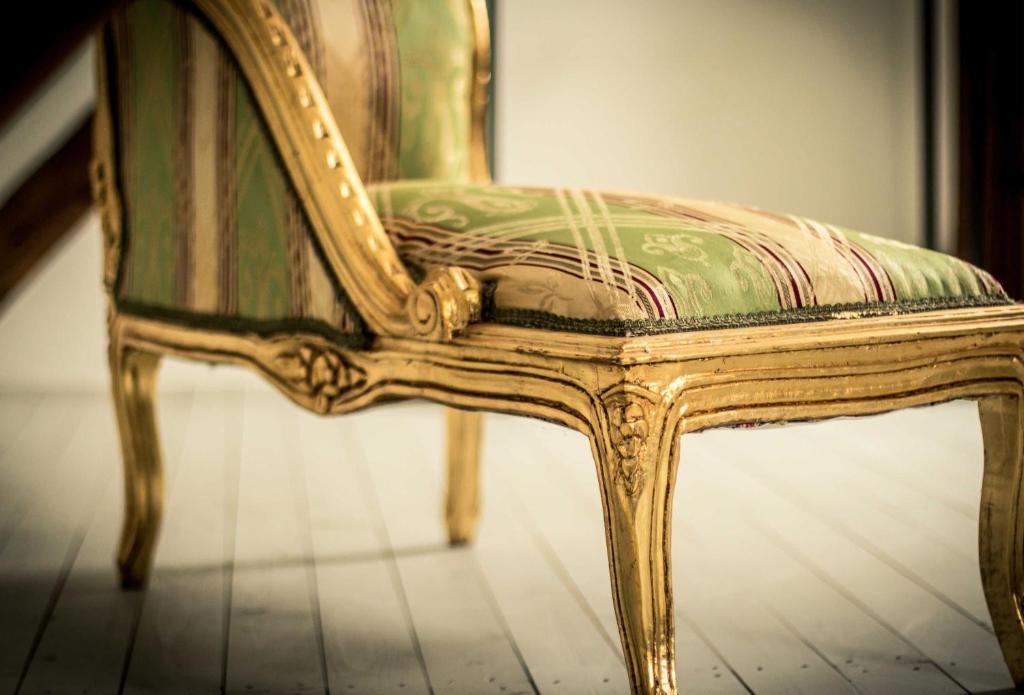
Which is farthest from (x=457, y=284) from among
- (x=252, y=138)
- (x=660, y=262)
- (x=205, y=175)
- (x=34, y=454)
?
(x=34, y=454)

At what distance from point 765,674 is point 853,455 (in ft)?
4.11

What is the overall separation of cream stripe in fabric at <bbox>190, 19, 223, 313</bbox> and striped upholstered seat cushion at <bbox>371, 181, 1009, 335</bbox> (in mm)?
268

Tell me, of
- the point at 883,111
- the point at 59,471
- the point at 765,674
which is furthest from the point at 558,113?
the point at 765,674

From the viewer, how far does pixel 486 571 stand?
1.61 metres

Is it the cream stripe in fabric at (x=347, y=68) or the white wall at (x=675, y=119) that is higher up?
the white wall at (x=675, y=119)

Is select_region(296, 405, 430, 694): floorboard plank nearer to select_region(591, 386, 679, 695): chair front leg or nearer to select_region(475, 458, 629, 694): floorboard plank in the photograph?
select_region(475, 458, 629, 694): floorboard plank

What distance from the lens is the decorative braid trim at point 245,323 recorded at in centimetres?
113

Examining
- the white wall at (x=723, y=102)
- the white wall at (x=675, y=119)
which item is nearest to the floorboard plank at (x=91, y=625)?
the white wall at (x=675, y=119)

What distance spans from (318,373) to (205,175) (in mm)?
305

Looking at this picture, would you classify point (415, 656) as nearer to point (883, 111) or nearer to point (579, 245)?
point (579, 245)

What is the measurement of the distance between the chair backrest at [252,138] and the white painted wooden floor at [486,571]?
14.9 inches

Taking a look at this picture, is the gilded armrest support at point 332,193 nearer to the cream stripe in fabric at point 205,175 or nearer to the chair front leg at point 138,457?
the cream stripe in fabric at point 205,175

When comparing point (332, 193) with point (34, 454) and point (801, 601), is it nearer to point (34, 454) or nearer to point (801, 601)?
point (801, 601)

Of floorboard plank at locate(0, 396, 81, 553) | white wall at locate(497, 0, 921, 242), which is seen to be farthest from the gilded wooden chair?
white wall at locate(497, 0, 921, 242)
